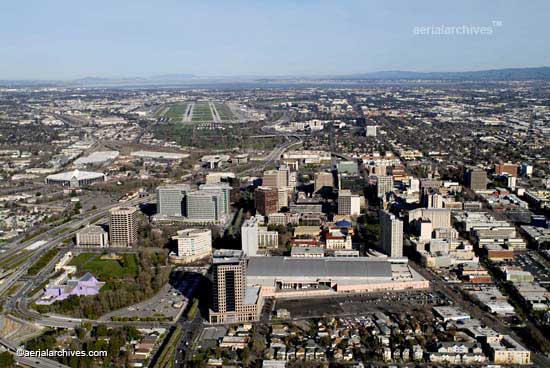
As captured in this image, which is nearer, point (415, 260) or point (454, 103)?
point (415, 260)

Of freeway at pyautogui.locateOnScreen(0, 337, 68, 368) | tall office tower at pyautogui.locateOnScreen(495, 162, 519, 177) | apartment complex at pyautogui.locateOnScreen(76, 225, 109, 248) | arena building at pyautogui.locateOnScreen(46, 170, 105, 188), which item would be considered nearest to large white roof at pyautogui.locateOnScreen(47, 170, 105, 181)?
arena building at pyautogui.locateOnScreen(46, 170, 105, 188)

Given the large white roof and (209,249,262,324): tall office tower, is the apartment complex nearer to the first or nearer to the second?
(209,249,262,324): tall office tower

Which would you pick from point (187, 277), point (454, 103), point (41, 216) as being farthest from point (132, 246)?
point (454, 103)

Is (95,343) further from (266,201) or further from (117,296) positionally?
(266,201)

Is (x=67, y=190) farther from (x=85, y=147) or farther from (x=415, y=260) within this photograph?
(x=415, y=260)

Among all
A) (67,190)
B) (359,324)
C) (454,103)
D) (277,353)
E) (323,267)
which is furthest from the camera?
(454,103)

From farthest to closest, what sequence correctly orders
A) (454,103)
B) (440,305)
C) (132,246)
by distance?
(454,103)
(132,246)
(440,305)

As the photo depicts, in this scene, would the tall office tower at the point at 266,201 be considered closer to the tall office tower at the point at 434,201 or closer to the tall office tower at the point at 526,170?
the tall office tower at the point at 434,201
